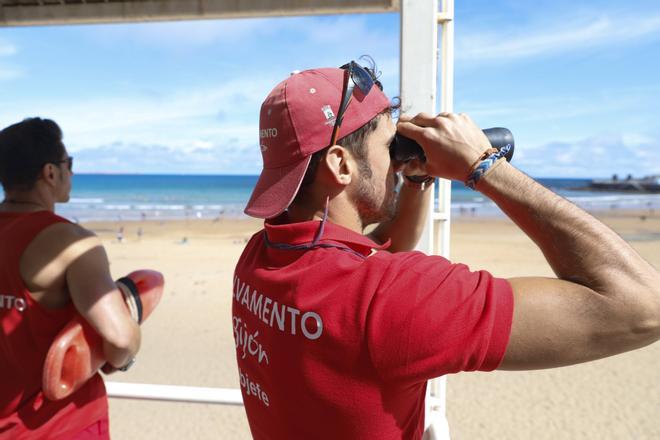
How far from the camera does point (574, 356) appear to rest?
3.57 feet

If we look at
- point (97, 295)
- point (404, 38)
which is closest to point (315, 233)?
point (404, 38)

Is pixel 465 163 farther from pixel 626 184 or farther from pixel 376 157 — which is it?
pixel 626 184

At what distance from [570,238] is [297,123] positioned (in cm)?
69

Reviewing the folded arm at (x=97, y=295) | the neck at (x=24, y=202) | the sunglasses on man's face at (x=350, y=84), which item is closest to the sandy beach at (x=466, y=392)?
the folded arm at (x=97, y=295)

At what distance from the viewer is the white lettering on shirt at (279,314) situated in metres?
1.16

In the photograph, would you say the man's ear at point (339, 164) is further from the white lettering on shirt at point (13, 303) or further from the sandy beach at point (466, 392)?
the sandy beach at point (466, 392)

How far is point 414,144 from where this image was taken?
4.77ft

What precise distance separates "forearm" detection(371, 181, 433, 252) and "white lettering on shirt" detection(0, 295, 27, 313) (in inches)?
53.2

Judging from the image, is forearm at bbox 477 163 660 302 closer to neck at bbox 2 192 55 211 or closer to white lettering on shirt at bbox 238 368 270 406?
white lettering on shirt at bbox 238 368 270 406

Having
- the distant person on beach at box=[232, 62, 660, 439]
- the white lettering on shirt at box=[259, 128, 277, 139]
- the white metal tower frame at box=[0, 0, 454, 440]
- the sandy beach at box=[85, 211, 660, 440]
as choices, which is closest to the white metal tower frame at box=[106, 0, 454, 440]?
the white metal tower frame at box=[0, 0, 454, 440]

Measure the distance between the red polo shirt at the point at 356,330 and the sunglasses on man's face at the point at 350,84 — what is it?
0.85 feet

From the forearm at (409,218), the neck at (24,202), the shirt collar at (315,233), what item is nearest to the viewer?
the shirt collar at (315,233)

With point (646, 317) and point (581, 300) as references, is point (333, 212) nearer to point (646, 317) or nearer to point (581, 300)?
point (581, 300)

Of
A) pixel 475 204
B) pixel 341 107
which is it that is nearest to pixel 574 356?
pixel 341 107
